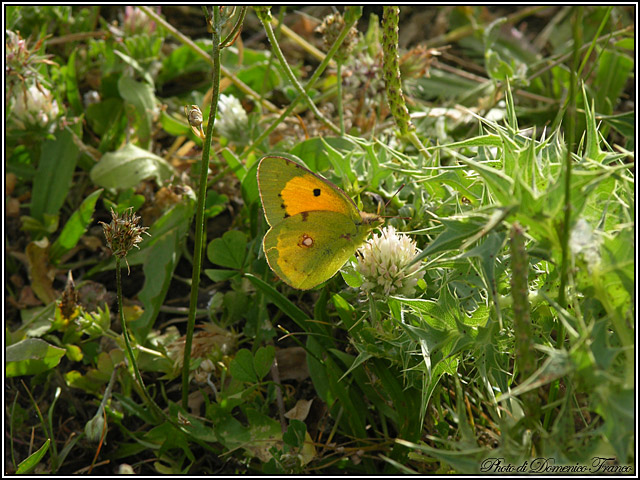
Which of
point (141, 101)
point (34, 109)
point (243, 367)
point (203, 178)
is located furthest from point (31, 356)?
point (141, 101)

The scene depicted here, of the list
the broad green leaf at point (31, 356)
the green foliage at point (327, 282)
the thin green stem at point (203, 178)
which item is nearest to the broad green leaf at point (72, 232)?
the green foliage at point (327, 282)

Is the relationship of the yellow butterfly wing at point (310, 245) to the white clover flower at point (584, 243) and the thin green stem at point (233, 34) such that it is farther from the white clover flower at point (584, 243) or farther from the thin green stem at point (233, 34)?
the white clover flower at point (584, 243)

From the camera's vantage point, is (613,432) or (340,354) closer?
(613,432)

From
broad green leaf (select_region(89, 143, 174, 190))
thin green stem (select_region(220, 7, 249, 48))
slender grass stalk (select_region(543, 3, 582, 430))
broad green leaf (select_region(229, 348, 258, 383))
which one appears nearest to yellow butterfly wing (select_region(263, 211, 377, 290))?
broad green leaf (select_region(229, 348, 258, 383))

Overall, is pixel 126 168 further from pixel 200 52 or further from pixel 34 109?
pixel 200 52

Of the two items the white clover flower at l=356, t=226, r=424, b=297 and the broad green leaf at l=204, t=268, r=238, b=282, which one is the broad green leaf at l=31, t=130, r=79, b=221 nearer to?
the broad green leaf at l=204, t=268, r=238, b=282

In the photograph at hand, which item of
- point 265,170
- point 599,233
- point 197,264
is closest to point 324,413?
point 197,264

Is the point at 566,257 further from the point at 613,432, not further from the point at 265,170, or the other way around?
the point at 265,170
